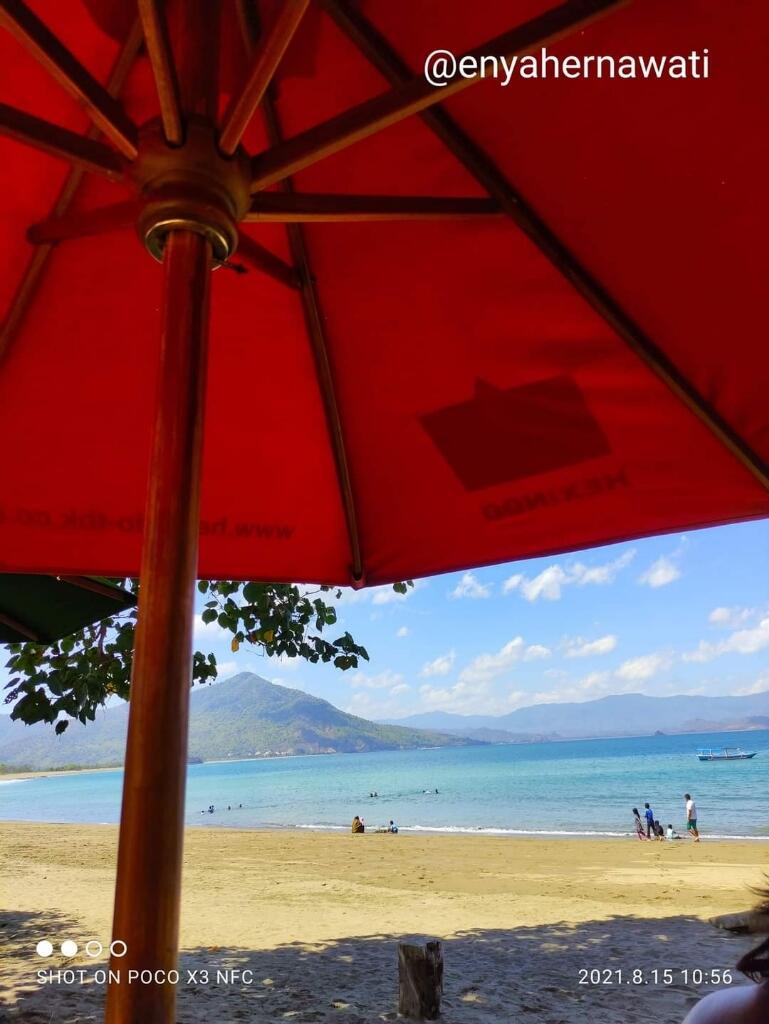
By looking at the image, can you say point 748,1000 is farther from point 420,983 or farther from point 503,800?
point 503,800

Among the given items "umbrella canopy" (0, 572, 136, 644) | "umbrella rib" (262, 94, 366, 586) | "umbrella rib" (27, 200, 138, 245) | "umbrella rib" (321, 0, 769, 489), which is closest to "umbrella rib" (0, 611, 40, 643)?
"umbrella canopy" (0, 572, 136, 644)

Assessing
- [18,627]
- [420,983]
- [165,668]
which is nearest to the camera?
[165,668]

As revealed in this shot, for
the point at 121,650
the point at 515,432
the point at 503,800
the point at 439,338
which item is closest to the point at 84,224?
the point at 439,338

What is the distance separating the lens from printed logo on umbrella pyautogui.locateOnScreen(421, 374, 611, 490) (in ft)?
8.32

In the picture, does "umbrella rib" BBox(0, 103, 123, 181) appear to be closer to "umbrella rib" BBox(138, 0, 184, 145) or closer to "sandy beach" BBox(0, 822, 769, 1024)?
"umbrella rib" BBox(138, 0, 184, 145)

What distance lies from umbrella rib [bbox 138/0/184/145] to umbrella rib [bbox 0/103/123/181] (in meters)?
0.20

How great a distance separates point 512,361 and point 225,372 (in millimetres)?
1055

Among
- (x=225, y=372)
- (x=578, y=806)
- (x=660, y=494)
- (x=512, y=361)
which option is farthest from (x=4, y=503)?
(x=578, y=806)

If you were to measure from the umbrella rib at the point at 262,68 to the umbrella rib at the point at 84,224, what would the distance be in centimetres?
32

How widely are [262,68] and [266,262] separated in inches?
29.7

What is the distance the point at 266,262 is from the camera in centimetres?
228

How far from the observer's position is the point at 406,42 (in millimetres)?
2031

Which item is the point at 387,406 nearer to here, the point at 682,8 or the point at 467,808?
the point at 682,8

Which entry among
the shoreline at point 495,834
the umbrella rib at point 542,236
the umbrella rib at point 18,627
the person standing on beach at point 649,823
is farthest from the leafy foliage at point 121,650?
the person standing on beach at point 649,823
